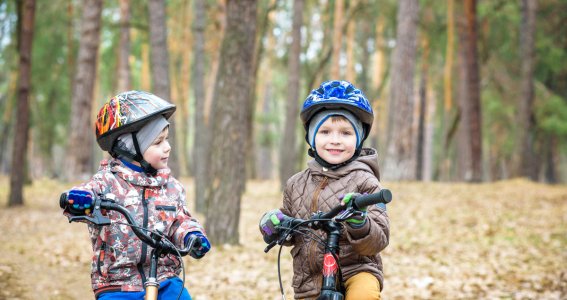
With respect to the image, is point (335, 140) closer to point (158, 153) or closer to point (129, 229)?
point (158, 153)

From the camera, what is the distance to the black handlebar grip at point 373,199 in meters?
2.82

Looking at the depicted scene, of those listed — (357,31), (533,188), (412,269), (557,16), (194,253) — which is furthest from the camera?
(357,31)

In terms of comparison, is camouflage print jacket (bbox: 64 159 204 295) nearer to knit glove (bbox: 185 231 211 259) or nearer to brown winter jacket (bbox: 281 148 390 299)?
knit glove (bbox: 185 231 211 259)

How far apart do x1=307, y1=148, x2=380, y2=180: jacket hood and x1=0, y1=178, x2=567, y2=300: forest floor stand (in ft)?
11.6

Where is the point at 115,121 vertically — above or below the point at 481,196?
above

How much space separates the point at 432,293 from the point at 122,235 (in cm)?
449

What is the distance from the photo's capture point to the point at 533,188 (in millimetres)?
17531

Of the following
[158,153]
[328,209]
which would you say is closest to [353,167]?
[328,209]

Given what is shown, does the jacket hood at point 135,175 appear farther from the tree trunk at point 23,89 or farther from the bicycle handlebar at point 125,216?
the tree trunk at point 23,89

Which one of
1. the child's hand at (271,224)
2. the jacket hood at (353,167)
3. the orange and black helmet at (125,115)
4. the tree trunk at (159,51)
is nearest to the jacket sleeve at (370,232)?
the jacket hood at (353,167)

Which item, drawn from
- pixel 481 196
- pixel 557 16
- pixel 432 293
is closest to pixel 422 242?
pixel 432 293

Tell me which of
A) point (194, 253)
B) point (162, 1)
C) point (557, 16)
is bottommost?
point (194, 253)

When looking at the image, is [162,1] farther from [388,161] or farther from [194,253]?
[194,253]

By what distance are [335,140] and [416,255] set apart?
255 inches
